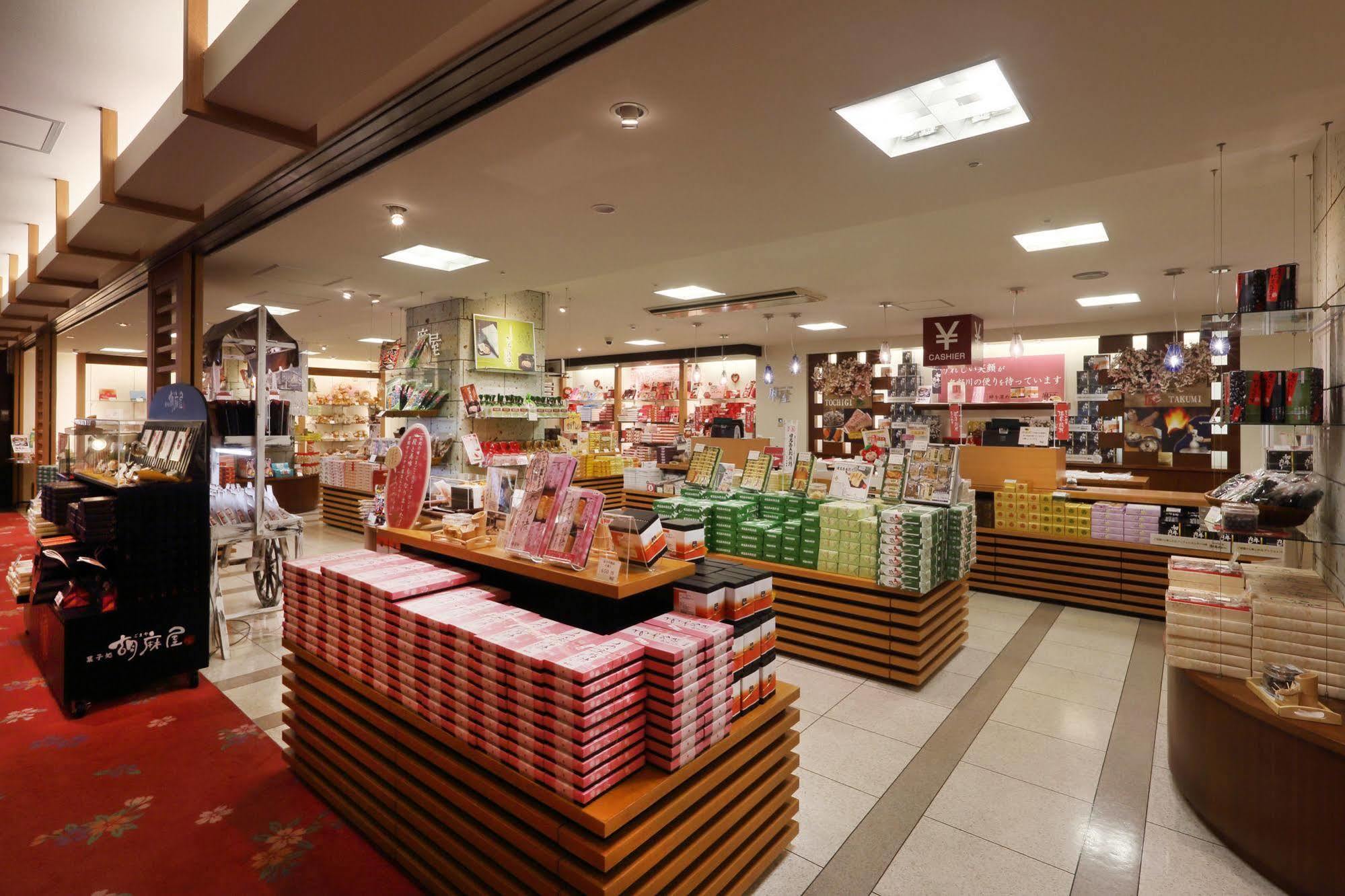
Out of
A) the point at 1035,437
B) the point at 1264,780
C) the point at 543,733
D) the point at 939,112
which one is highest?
the point at 939,112

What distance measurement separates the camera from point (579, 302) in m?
9.02

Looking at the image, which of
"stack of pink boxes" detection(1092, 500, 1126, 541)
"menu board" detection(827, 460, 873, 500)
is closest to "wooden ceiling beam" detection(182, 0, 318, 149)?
"menu board" detection(827, 460, 873, 500)

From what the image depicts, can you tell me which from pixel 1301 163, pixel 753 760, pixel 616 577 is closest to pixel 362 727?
pixel 616 577

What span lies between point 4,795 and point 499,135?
12.2 feet

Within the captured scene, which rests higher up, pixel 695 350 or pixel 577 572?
pixel 695 350

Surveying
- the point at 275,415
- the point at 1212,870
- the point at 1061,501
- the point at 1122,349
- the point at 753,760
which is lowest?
the point at 1212,870

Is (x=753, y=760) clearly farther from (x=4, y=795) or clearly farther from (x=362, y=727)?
(x=4, y=795)

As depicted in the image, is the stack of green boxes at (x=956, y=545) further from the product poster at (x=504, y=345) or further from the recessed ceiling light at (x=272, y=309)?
the recessed ceiling light at (x=272, y=309)

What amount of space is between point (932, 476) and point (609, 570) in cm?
327

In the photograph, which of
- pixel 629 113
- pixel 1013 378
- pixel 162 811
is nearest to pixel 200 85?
pixel 629 113

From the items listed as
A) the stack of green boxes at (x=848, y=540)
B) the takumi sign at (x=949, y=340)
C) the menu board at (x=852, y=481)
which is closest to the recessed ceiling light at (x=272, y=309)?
the menu board at (x=852, y=481)

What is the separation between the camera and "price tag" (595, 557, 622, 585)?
83.3 inches

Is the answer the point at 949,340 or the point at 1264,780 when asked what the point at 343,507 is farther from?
the point at 1264,780

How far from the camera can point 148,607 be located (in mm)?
3963
